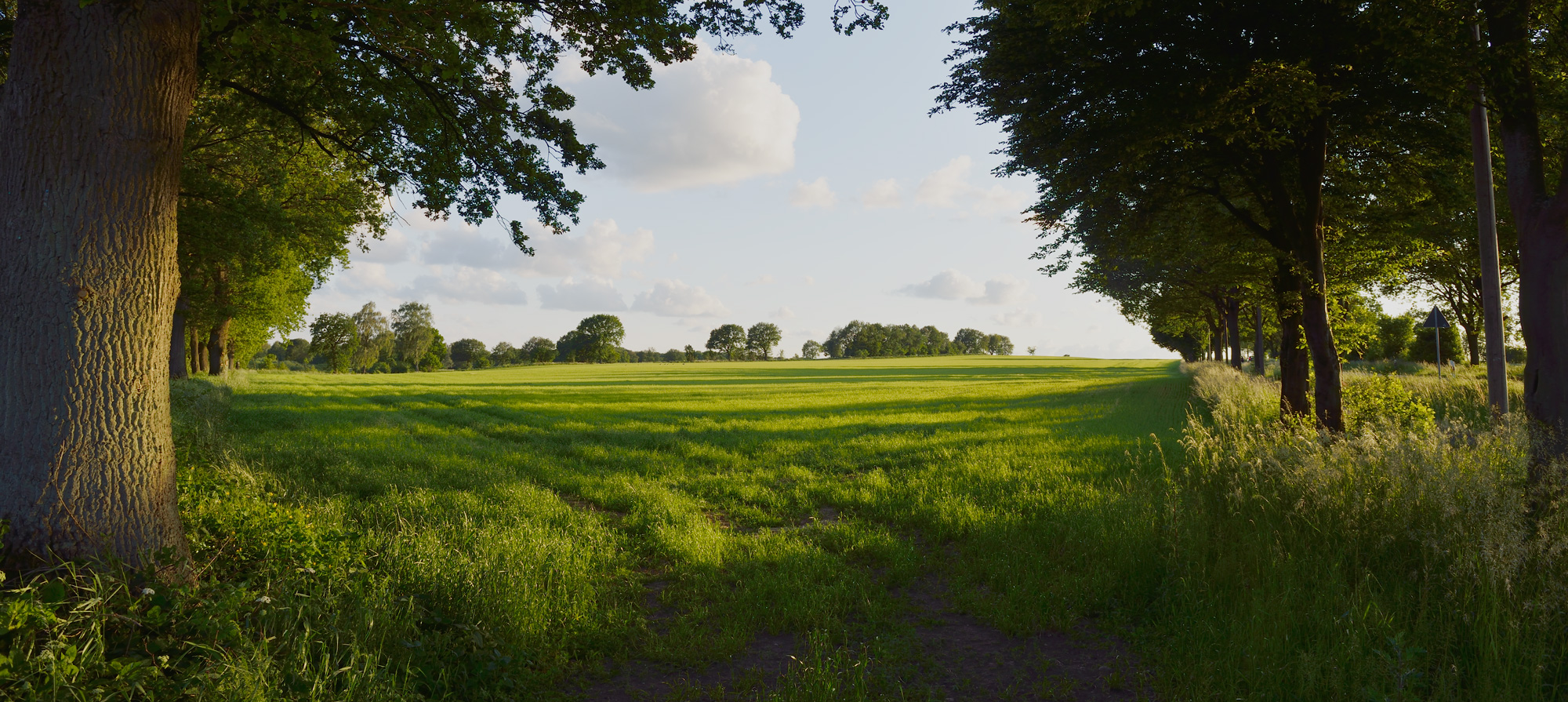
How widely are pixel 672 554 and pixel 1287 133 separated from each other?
1131cm

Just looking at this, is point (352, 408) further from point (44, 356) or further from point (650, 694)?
point (650, 694)

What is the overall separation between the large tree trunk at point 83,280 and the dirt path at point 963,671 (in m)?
3.24

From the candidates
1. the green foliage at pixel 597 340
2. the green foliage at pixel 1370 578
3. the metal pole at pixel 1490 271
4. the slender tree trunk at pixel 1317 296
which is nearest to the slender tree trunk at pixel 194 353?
the green foliage at pixel 1370 578

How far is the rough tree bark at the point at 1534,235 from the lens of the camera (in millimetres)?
6039

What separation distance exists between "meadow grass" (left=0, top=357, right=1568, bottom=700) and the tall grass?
25mm

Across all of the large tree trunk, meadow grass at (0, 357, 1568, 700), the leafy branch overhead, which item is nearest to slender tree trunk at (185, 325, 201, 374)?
meadow grass at (0, 357, 1568, 700)

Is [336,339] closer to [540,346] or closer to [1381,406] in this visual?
[540,346]

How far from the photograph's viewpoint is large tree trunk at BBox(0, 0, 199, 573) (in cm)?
403

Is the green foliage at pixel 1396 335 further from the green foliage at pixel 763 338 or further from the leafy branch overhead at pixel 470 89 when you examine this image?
the green foliage at pixel 763 338

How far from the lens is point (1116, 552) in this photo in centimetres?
602

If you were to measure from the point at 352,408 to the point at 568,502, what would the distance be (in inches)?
531

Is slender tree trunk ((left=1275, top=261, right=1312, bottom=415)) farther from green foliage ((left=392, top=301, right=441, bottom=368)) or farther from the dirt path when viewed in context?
green foliage ((left=392, top=301, right=441, bottom=368))

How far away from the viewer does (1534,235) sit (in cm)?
623

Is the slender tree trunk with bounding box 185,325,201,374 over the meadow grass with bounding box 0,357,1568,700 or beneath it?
over
